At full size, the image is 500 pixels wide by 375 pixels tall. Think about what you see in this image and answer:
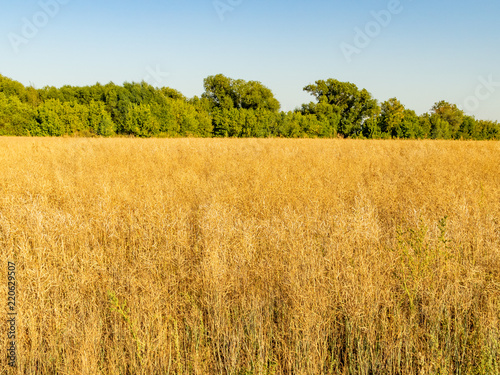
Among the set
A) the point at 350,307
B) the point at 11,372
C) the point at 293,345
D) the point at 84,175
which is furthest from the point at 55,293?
the point at 84,175

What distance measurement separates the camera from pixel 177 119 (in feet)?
116

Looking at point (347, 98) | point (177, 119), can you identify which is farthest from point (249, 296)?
point (347, 98)

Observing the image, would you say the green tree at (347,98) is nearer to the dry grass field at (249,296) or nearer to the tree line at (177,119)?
the tree line at (177,119)

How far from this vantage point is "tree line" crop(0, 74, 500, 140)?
3198cm

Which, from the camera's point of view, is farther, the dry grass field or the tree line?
the tree line

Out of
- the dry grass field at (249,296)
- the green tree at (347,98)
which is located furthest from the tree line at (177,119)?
the dry grass field at (249,296)

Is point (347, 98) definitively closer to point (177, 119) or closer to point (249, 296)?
point (177, 119)

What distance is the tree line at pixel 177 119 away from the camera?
105 ft

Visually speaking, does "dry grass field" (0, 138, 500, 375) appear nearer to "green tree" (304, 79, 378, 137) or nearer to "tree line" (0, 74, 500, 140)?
"tree line" (0, 74, 500, 140)

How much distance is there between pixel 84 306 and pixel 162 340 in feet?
2.88

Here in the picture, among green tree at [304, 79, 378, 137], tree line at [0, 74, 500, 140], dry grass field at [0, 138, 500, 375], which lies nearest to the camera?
dry grass field at [0, 138, 500, 375]

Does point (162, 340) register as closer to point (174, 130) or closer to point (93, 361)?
point (93, 361)

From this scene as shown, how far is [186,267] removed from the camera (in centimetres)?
298

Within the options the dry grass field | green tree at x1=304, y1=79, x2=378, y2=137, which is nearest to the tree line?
green tree at x1=304, y1=79, x2=378, y2=137
